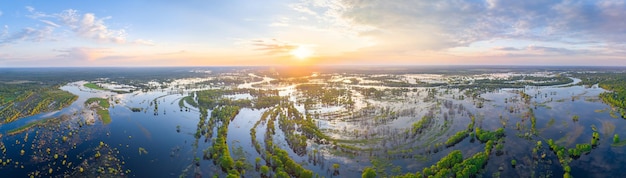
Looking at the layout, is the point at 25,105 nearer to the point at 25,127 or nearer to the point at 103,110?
the point at 103,110

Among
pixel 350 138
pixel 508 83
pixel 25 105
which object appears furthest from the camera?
pixel 508 83

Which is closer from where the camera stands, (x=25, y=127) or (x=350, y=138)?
(x=350, y=138)

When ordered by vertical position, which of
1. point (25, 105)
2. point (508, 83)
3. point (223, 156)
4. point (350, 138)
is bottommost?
point (223, 156)

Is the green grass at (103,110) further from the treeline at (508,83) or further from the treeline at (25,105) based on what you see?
the treeline at (508,83)

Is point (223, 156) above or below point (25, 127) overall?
below

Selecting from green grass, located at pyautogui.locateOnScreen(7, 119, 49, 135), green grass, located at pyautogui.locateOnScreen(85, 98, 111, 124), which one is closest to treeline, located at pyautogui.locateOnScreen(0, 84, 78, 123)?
green grass, located at pyautogui.locateOnScreen(7, 119, 49, 135)

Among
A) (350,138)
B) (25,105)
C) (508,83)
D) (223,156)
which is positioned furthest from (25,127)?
(508,83)

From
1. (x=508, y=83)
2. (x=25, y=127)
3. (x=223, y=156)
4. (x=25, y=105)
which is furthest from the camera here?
(x=508, y=83)

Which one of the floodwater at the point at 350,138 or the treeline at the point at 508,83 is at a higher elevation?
the treeline at the point at 508,83

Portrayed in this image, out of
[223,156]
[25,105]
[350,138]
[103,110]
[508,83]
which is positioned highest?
[508,83]

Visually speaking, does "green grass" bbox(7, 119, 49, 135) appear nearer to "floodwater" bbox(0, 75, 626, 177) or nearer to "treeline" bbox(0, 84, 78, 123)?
"floodwater" bbox(0, 75, 626, 177)

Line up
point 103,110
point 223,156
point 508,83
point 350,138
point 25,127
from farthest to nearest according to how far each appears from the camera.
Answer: point 508,83 < point 103,110 < point 25,127 < point 350,138 < point 223,156

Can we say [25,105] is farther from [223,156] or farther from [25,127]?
[223,156]

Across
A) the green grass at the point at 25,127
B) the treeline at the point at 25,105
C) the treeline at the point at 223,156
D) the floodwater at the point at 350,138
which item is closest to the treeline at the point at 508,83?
the floodwater at the point at 350,138
